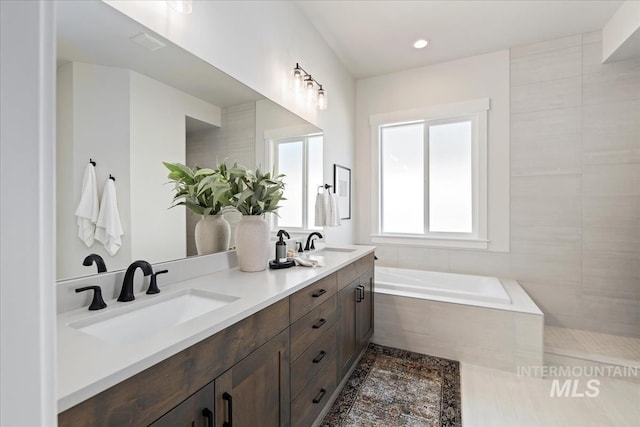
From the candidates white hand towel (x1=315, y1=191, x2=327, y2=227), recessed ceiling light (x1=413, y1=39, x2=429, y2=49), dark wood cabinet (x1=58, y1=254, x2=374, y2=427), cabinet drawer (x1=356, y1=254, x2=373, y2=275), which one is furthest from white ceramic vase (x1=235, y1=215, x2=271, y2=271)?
recessed ceiling light (x1=413, y1=39, x2=429, y2=49)

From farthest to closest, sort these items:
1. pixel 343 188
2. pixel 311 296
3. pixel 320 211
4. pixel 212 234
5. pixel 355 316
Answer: pixel 343 188
pixel 320 211
pixel 355 316
pixel 212 234
pixel 311 296

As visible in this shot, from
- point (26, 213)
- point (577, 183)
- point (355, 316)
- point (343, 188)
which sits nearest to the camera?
point (26, 213)

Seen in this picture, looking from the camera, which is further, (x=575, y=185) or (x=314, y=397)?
(x=575, y=185)

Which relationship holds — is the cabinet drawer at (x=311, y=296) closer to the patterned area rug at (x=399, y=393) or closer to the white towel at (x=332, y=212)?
the patterned area rug at (x=399, y=393)

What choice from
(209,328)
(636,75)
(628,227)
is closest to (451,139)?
(636,75)

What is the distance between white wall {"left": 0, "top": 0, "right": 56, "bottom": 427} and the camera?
316mm

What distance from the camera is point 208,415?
30.5 inches

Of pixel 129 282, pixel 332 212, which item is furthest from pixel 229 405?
pixel 332 212

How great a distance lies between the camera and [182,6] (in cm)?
123

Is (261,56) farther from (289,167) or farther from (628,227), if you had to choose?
(628,227)

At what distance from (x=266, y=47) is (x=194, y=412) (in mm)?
1978

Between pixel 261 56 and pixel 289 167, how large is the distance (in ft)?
2.45

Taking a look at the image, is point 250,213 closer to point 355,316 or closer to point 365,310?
point 355,316

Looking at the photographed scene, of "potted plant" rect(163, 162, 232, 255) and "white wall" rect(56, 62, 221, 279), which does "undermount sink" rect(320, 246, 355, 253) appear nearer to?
"potted plant" rect(163, 162, 232, 255)
